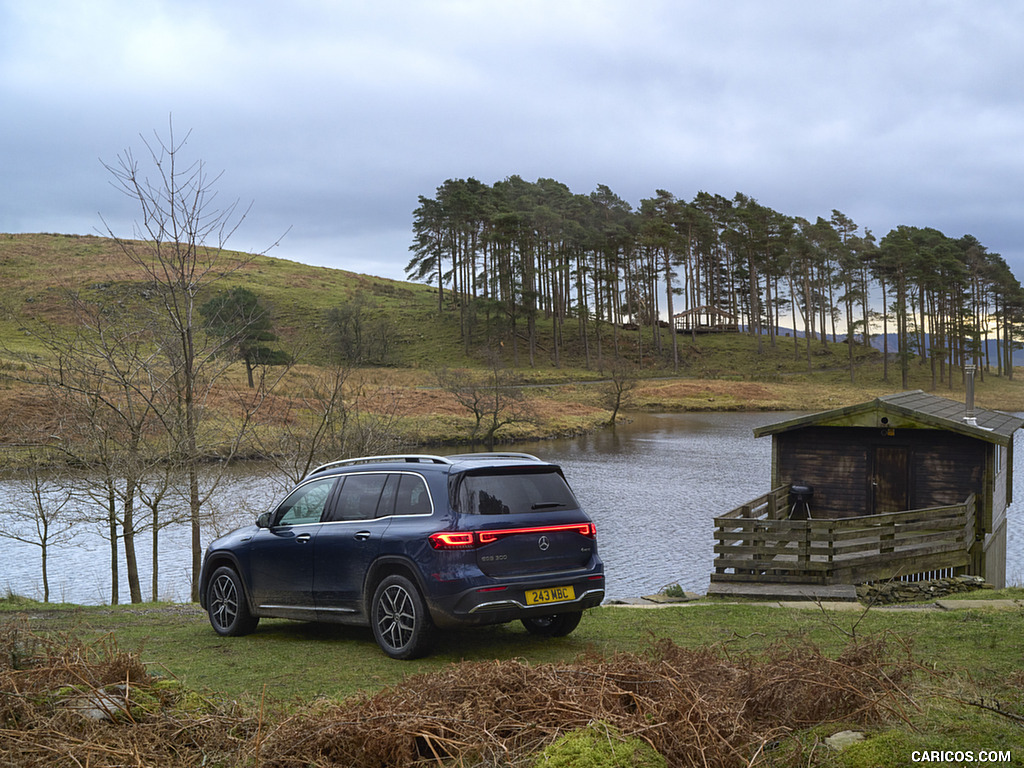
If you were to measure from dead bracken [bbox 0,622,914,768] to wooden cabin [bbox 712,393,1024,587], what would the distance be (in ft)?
31.5

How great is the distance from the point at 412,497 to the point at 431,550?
27.2 inches

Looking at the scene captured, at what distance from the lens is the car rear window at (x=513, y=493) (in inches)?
294

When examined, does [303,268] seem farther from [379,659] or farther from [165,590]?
[379,659]

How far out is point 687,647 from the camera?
746 cm

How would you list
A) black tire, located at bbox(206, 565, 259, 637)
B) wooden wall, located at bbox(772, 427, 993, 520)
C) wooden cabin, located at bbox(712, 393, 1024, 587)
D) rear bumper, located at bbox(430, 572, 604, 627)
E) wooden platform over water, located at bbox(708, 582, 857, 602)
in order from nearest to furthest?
1. rear bumper, located at bbox(430, 572, 604, 627)
2. black tire, located at bbox(206, 565, 259, 637)
3. wooden platform over water, located at bbox(708, 582, 857, 602)
4. wooden cabin, located at bbox(712, 393, 1024, 587)
5. wooden wall, located at bbox(772, 427, 993, 520)

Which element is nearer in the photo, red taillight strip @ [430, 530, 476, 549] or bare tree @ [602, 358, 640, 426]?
red taillight strip @ [430, 530, 476, 549]

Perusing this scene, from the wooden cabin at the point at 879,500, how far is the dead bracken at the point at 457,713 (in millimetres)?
9611

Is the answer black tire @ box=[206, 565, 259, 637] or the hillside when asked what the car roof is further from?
the hillside

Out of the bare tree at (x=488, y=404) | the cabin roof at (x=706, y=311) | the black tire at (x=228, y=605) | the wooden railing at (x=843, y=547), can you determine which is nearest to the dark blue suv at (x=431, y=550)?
the black tire at (x=228, y=605)

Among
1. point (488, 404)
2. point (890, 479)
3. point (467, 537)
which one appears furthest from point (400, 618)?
point (488, 404)

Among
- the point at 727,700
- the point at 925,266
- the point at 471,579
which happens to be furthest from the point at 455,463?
the point at 925,266

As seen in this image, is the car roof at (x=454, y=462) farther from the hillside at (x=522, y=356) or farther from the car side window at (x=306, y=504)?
the hillside at (x=522, y=356)

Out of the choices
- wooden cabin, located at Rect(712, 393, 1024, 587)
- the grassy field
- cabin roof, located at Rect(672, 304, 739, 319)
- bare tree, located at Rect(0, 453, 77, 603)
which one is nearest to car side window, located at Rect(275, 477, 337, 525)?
the grassy field

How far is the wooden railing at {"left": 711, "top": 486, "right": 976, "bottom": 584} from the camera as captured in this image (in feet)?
46.2
